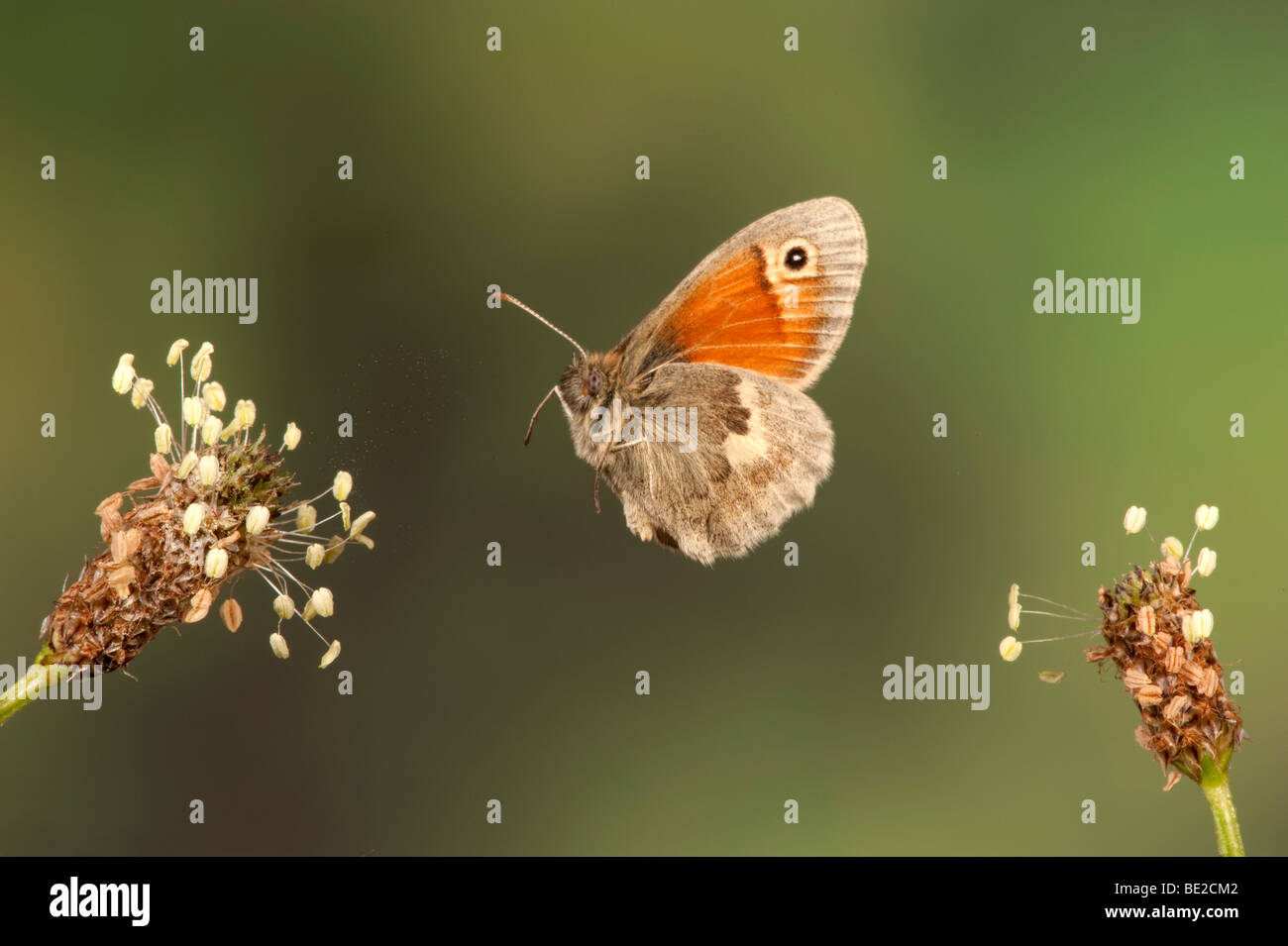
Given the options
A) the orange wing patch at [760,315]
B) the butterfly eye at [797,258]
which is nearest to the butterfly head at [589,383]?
the orange wing patch at [760,315]

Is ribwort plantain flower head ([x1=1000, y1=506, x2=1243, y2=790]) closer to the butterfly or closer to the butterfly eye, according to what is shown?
the butterfly

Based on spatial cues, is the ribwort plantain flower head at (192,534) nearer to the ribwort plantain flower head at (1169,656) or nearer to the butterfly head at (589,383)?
the butterfly head at (589,383)

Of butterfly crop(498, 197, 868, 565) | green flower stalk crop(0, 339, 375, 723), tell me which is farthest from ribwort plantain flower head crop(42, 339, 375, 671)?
butterfly crop(498, 197, 868, 565)

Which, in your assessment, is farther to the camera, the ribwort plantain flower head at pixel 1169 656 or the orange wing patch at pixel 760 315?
the orange wing patch at pixel 760 315

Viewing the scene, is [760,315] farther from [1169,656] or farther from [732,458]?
[1169,656]

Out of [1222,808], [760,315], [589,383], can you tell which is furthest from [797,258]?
[1222,808]

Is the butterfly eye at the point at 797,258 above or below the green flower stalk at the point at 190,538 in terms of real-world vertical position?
above
